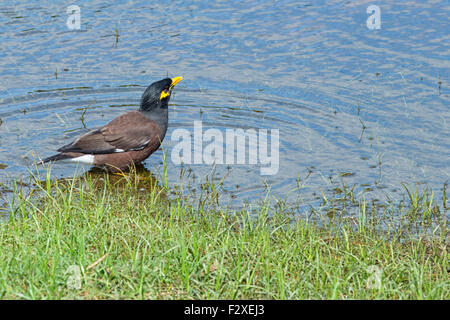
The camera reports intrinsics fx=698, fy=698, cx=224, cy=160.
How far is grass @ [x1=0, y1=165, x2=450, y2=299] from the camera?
4.75 m

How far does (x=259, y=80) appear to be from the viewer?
10.6 m

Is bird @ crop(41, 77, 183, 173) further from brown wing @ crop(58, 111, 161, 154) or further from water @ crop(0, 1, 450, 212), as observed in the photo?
water @ crop(0, 1, 450, 212)

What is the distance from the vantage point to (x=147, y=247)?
216 inches

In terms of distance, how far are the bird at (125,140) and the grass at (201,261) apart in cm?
201

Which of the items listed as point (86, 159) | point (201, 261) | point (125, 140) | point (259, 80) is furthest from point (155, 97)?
point (201, 261)

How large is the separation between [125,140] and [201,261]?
3.61 metres

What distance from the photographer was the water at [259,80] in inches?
330

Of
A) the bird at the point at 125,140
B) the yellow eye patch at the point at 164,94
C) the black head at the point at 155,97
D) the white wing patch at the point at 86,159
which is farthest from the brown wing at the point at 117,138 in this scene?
the yellow eye patch at the point at 164,94

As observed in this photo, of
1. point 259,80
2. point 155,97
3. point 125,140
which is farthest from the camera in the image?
point 259,80

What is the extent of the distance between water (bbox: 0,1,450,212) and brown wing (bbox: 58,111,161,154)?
0.43m

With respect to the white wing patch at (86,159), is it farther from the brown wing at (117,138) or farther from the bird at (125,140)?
the brown wing at (117,138)

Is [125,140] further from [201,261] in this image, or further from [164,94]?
[201,261]

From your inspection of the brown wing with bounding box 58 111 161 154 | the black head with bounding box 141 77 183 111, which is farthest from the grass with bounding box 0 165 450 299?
the black head with bounding box 141 77 183 111

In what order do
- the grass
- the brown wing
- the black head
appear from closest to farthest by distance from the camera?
1. the grass
2. the brown wing
3. the black head
